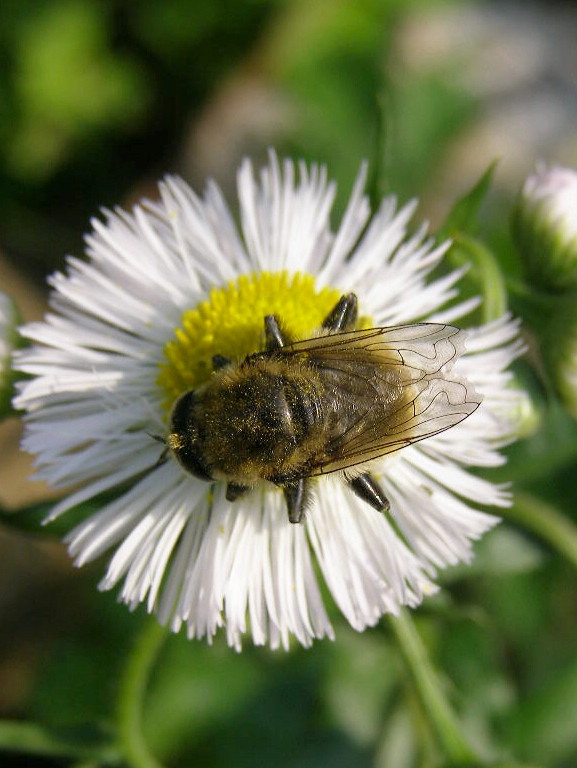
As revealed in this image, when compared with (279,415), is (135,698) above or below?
below

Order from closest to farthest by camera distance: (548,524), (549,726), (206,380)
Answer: (206,380)
(548,524)
(549,726)

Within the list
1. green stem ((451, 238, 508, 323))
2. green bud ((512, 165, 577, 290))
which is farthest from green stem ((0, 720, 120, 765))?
green bud ((512, 165, 577, 290))

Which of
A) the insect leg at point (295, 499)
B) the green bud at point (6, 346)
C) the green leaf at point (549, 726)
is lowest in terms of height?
the green leaf at point (549, 726)

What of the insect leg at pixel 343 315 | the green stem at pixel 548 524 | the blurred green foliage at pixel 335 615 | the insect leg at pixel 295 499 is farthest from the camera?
the blurred green foliage at pixel 335 615

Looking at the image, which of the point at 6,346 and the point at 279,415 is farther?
the point at 6,346

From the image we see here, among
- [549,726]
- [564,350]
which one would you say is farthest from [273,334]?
[549,726]

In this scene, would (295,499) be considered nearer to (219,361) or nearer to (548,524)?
(219,361)

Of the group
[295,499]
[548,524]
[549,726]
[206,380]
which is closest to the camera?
[295,499]

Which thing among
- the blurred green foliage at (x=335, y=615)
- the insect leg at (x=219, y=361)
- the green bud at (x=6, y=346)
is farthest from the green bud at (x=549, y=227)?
the green bud at (x=6, y=346)

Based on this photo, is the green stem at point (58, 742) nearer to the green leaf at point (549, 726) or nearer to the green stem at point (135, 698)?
the green stem at point (135, 698)
